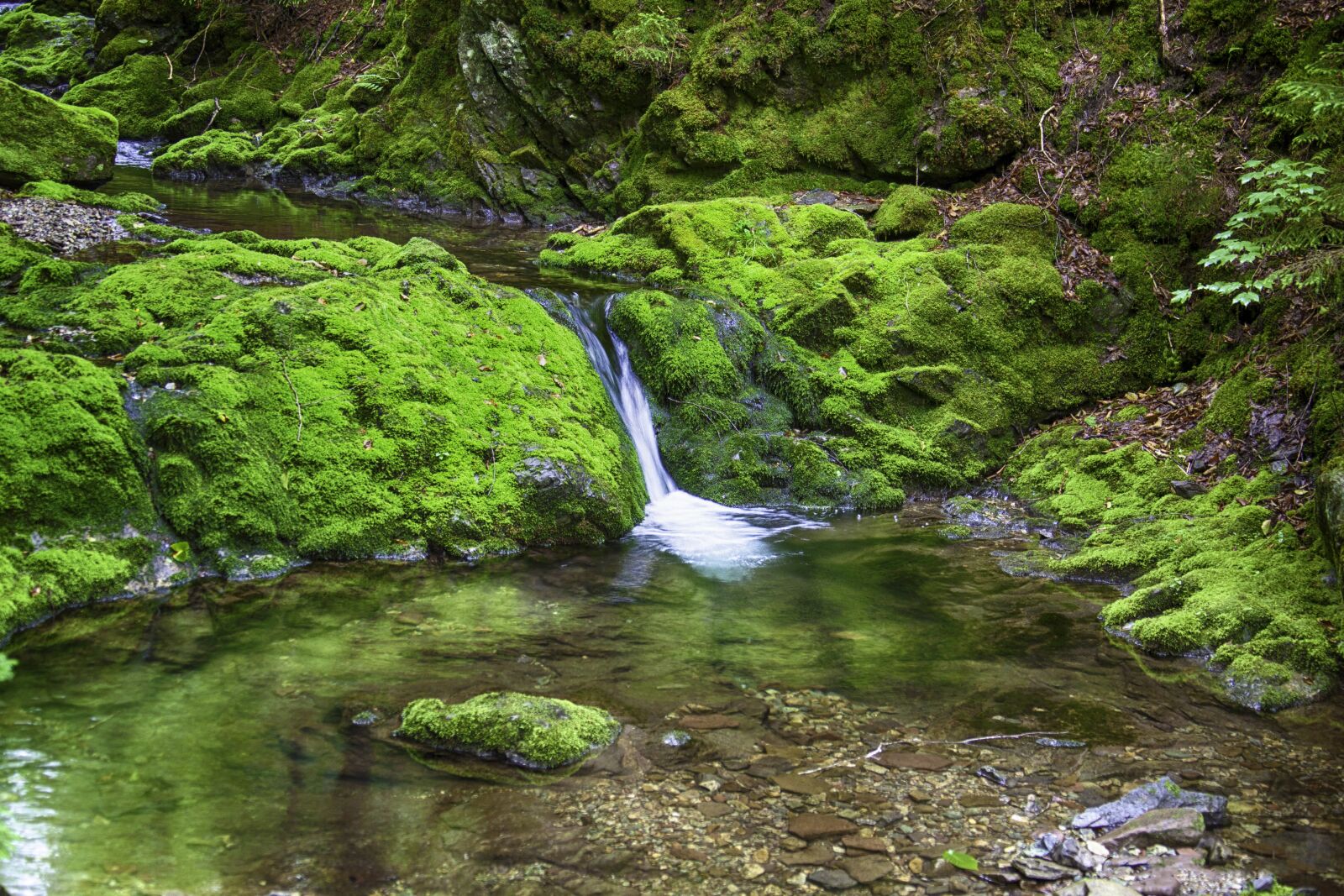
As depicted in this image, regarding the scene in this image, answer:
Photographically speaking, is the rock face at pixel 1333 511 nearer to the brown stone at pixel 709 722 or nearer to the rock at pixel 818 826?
the rock at pixel 818 826

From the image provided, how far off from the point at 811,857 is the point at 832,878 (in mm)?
142

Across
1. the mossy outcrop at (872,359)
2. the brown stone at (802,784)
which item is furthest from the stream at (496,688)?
the mossy outcrop at (872,359)

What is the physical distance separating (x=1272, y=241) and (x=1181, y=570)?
7.71 ft

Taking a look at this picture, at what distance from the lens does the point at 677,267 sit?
11680mm

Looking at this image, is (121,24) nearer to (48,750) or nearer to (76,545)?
(76,545)

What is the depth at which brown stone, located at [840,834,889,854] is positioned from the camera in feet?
11.9

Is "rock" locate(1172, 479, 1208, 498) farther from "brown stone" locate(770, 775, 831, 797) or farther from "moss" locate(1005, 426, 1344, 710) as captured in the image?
"brown stone" locate(770, 775, 831, 797)

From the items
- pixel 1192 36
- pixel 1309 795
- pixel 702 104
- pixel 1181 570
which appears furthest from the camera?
pixel 702 104

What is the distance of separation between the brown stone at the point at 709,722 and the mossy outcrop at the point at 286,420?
9.62ft

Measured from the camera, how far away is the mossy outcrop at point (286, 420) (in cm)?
594

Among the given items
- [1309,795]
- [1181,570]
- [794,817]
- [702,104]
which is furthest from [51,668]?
[702,104]

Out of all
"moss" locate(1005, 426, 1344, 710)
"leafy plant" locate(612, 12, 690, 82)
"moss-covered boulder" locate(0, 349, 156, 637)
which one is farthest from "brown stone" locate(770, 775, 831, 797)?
"leafy plant" locate(612, 12, 690, 82)

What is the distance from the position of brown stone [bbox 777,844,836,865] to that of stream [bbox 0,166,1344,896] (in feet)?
1.62

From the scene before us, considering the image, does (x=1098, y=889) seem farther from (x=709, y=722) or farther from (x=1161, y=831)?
(x=709, y=722)
